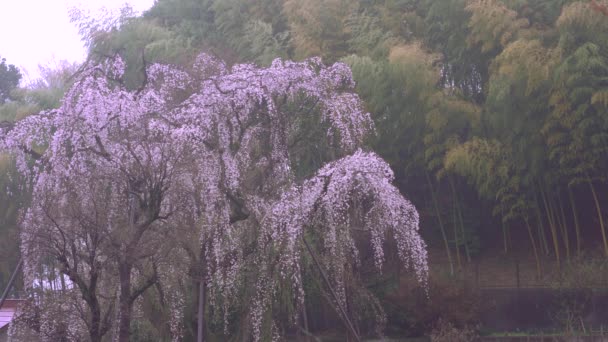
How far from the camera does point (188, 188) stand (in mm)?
9281

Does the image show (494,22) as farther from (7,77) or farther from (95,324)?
(7,77)

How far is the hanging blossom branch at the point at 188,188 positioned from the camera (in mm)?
8617

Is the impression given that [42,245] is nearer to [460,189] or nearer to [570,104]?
[570,104]

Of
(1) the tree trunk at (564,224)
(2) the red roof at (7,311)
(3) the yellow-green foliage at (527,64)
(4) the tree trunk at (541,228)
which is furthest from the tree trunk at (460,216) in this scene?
(2) the red roof at (7,311)

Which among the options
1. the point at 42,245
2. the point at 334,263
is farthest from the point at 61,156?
the point at 334,263

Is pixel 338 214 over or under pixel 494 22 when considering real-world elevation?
under

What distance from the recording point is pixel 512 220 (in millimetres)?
16297

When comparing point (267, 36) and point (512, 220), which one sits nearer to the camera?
point (267, 36)

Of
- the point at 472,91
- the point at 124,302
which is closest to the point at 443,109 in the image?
the point at 472,91

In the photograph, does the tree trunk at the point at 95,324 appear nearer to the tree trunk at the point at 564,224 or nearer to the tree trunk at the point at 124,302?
the tree trunk at the point at 124,302

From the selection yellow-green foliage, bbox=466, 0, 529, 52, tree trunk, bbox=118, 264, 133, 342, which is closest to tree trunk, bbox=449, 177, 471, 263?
yellow-green foliage, bbox=466, 0, 529, 52

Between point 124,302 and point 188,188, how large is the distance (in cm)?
162

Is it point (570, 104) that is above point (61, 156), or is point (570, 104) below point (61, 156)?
above

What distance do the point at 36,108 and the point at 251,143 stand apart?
895cm
